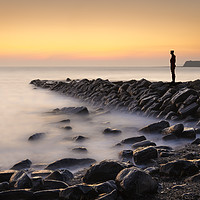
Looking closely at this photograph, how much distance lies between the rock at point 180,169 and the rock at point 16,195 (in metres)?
2.23

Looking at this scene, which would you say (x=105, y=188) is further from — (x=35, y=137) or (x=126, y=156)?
(x=35, y=137)

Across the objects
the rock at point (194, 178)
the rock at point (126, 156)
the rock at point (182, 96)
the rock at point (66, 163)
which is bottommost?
the rock at point (66, 163)

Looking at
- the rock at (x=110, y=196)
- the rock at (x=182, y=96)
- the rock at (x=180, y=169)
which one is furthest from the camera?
the rock at (x=182, y=96)

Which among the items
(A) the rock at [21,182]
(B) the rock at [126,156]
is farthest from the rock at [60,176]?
(B) the rock at [126,156]

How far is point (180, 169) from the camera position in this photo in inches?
171

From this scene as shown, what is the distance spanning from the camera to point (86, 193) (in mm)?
3660

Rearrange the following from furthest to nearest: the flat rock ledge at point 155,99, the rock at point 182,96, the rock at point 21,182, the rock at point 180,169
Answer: the rock at point 182,96 < the flat rock ledge at point 155,99 < the rock at point 180,169 < the rock at point 21,182

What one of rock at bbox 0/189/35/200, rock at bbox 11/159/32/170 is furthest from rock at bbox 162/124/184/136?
rock at bbox 0/189/35/200

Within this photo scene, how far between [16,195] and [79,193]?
981 mm

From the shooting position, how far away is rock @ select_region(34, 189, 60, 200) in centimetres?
385

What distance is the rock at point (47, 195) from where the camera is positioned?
12.6 feet

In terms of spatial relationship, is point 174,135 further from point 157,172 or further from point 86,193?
point 86,193

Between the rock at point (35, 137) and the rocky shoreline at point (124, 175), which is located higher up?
the rocky shoreline at point (124, 175)

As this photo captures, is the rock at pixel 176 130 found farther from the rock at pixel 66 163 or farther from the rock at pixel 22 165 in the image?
the rock at pixel 22 165
